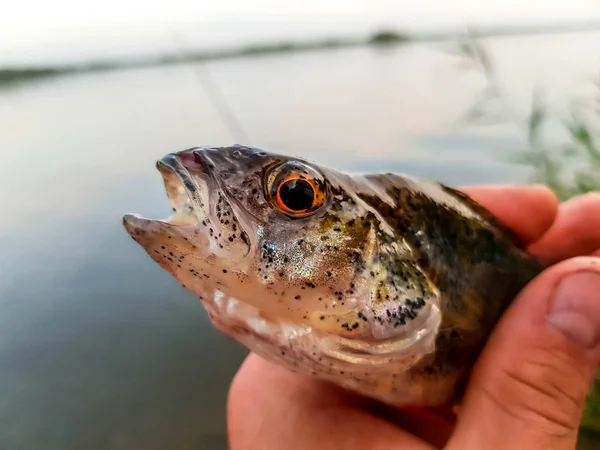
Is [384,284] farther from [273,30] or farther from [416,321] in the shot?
[273,30]

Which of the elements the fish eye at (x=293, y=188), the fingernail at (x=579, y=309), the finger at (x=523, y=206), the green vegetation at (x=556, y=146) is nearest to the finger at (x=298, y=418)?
the fingernail at (x=579, y=309)

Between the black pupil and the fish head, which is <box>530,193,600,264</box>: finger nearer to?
the fish head

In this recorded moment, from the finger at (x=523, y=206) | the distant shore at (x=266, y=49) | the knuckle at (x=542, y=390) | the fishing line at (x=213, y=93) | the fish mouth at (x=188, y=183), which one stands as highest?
the distant shore at (x=266, y=49)

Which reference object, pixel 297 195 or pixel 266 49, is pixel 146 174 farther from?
pixel 297 195

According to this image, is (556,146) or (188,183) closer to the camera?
(188,183)

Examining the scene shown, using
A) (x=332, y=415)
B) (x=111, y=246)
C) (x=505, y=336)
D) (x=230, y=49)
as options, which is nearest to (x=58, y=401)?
(x=111, y=246)

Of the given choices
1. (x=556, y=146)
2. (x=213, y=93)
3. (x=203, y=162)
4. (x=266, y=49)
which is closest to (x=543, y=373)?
(x=203, y=162)

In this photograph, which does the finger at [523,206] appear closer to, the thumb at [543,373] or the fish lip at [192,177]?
the thumb at [543,373]
